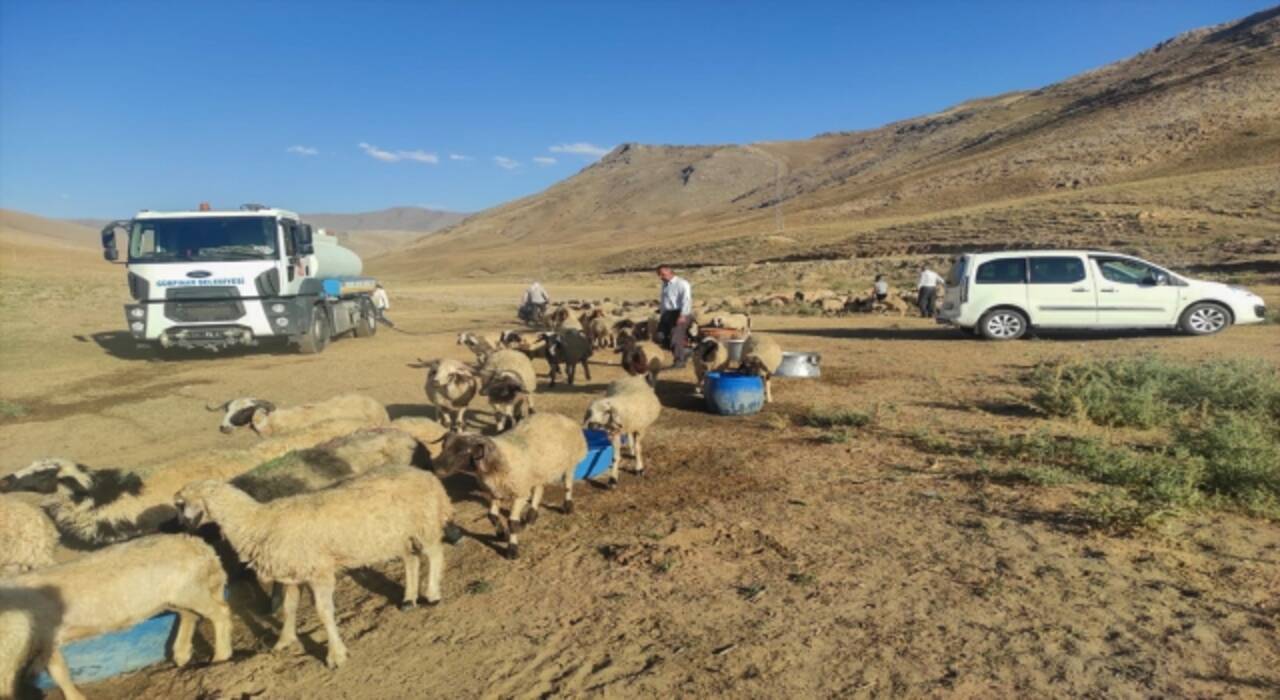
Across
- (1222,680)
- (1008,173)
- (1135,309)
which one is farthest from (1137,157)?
(1222,680)

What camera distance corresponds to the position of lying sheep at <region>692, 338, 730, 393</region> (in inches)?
438

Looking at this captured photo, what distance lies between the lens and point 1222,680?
12.1ft

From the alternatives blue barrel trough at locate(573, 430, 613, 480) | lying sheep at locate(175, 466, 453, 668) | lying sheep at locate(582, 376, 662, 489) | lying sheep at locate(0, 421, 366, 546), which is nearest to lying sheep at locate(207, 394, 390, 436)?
lying sheep at locate(0, 421, 366, 546)

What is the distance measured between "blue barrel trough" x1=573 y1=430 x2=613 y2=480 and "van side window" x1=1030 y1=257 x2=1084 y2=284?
1268cm

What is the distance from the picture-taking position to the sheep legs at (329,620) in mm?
4418

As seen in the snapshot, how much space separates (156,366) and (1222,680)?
60.6 feet

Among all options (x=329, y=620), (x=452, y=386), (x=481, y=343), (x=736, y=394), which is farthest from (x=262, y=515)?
(x=481, y=343)

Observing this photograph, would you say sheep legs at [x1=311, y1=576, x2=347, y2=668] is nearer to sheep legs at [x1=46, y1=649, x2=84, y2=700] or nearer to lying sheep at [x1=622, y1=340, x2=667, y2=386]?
sheep legs at [x1=46, y1=649, x2=84, y2=700]

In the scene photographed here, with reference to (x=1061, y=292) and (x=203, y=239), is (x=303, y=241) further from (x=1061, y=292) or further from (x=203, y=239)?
(x=1061, y=292)

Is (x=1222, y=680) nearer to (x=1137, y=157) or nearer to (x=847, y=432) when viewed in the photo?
(x=847, y=432)

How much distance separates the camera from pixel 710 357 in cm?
1113

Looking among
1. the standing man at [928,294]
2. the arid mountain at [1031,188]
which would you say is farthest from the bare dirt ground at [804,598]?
the arid mountain at [1031,188]

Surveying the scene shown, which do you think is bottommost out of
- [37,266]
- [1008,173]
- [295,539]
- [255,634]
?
[255,634]

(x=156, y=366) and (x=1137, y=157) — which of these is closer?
(x=156, y=366)
